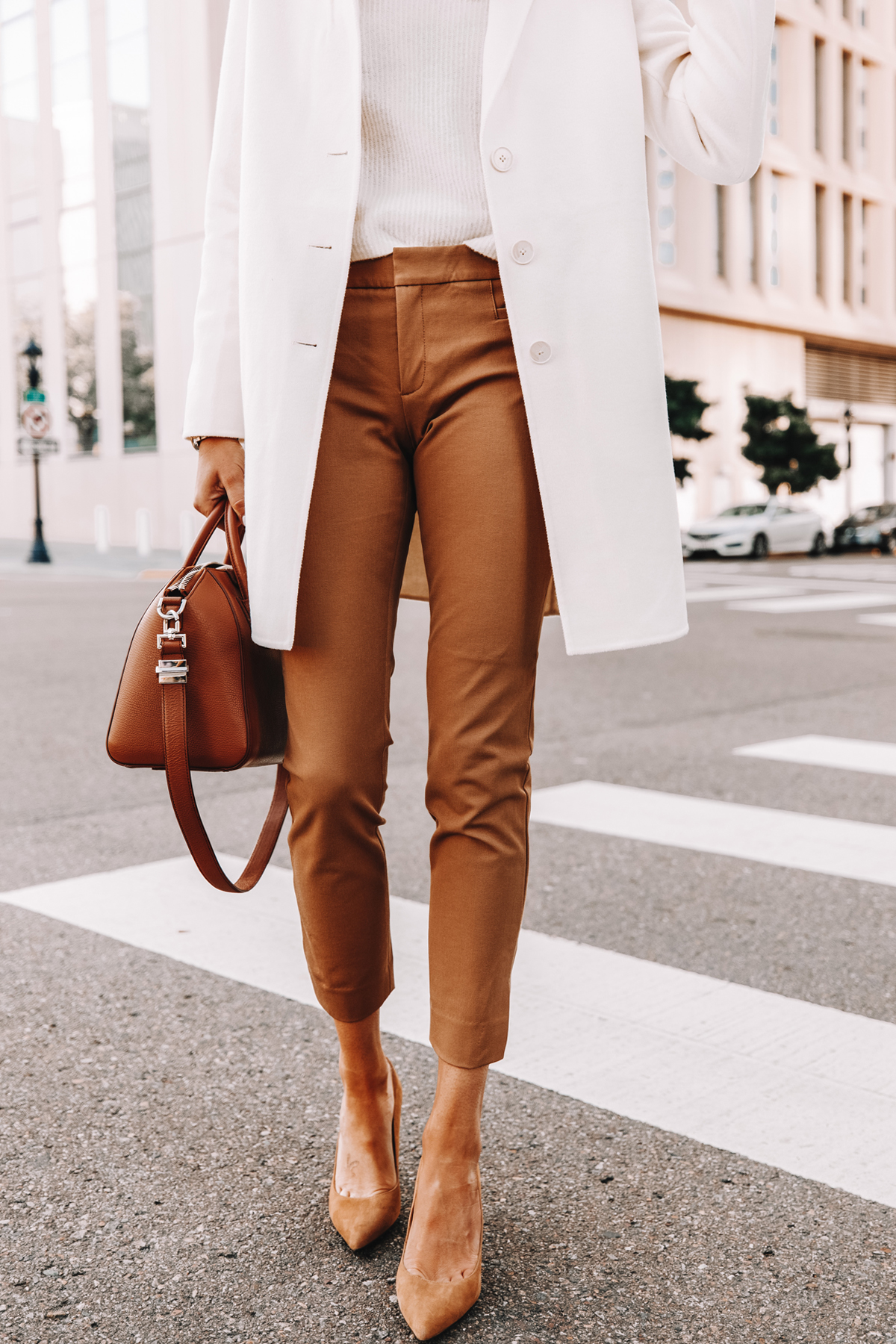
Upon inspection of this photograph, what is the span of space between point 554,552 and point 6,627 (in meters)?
10.1

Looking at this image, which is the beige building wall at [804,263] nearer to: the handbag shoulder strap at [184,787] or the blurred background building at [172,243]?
the blurred background building at [172,243]

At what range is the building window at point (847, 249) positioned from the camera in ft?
136

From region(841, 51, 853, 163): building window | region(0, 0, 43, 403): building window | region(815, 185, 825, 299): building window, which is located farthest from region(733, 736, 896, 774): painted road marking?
region(841, 51, 853, 163): building window

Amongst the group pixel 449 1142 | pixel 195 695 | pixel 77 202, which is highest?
pixel 77 202

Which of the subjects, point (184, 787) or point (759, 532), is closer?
point (184, 787)

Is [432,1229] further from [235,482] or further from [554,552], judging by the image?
[235,482]

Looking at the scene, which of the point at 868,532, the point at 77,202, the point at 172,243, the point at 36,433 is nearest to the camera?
the point at 36,433

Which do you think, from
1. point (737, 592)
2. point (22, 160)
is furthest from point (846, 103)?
point (737, 592)

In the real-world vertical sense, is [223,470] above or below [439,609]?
above

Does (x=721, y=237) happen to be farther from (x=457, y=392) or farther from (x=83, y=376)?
(x=457, y=392)

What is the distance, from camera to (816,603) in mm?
14789

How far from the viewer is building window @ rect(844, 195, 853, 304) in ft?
136

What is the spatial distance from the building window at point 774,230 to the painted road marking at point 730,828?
35530 millimetres

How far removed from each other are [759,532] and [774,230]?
15999 mm
